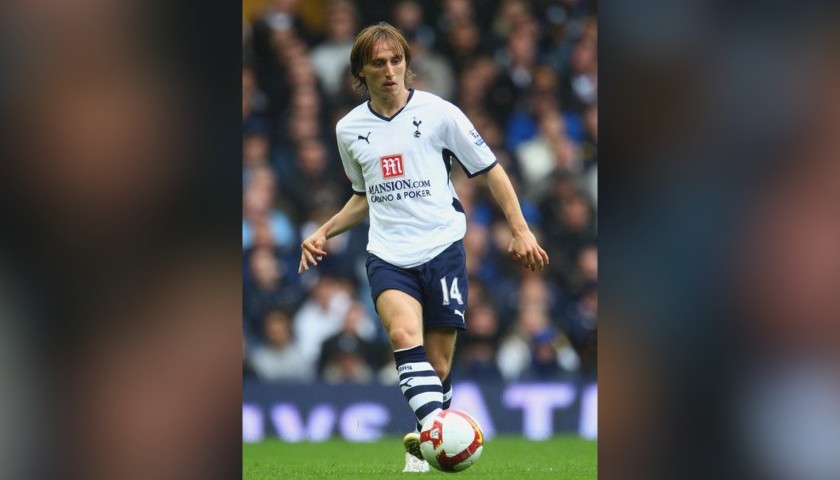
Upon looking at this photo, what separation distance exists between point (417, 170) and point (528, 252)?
0.82 meters

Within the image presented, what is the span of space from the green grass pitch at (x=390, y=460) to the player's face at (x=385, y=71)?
1.98 metres

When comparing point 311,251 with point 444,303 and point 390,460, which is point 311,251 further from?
point 390,460

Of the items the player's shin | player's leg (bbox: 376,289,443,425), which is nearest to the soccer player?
player's leg (bbox: 376,289,443,425)

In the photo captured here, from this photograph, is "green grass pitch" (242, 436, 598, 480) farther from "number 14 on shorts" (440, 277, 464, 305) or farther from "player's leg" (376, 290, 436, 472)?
"number 14 on shorts" (440, 277, 464, 305)

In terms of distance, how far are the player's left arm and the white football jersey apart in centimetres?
10

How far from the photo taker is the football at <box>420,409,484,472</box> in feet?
19.2

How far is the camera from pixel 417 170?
6.47 metres

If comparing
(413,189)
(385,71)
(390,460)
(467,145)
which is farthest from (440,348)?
(390,460)

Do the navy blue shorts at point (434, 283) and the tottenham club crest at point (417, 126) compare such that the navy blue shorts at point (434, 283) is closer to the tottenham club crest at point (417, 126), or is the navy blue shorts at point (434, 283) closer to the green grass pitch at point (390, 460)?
the tottenham club crest at point (417, 126)
